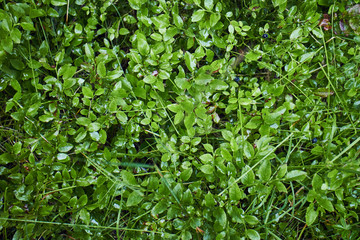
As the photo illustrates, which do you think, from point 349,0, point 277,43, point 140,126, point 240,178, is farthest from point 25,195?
point 349,0

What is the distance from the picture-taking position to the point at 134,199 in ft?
4.38

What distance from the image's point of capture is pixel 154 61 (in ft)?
4.89

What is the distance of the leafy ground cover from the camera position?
141 centimetres

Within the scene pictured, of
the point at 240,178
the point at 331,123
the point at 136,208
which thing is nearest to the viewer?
the point at 240,178

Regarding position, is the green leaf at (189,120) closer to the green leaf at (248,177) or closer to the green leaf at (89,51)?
the green leaf at (248,177)

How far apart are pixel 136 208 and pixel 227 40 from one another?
3.42 ft

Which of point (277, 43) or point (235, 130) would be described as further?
point (277, 43)

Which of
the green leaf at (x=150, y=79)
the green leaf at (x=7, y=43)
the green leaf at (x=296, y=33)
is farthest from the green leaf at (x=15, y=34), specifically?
the green leaf at (x=296, y=33)

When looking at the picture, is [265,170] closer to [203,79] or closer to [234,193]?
[234,193]

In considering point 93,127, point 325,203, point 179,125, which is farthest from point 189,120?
point 325,203

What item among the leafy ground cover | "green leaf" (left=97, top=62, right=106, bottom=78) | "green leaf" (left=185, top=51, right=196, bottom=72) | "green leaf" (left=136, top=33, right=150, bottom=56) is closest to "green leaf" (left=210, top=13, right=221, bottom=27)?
the leafy ground cover

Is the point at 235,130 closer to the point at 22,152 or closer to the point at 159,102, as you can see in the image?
the point at 159,102

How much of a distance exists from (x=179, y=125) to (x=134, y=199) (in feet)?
1.56

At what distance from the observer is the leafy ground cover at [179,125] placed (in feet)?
4.63
